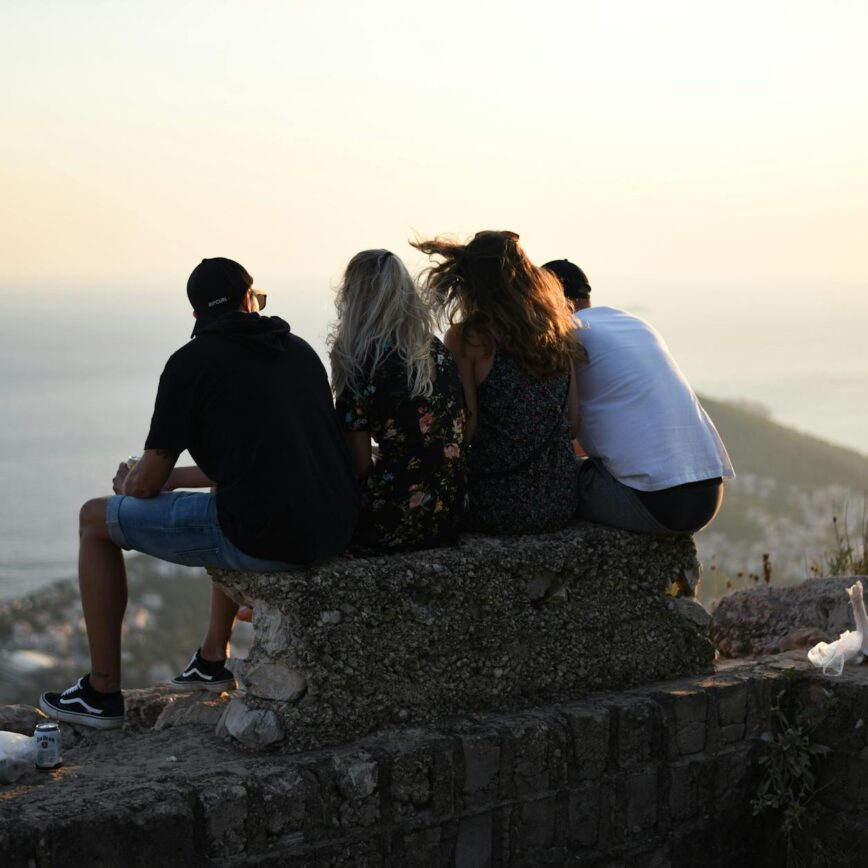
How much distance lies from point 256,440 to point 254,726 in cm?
94

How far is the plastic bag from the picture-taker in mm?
3975

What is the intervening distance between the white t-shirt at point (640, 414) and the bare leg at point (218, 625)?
1.50m

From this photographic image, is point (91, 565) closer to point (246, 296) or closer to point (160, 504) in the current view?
point (160, 504)

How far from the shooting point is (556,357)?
475 centimetres

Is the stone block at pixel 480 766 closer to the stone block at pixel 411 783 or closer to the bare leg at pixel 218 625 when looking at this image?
the stone block at pixel 411 783

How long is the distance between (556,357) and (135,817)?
2.15 m

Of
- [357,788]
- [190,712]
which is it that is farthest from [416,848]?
[190,712]

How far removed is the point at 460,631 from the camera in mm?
4574

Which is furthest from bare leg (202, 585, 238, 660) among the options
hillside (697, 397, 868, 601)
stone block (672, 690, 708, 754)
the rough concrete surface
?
hillside (697, 397, 868, 601)

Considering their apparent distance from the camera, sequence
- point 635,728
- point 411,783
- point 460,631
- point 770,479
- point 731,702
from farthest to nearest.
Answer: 1. point 770,479
2. point 731,702
3. point 635,728
4. point 460,631
5. point 411,783

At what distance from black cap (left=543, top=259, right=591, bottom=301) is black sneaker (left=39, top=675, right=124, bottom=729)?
2.38 meters

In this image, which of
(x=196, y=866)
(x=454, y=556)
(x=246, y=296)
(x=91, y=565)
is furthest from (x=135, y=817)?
(x=246, y=296)

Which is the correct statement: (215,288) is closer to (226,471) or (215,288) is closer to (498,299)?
(226,471)

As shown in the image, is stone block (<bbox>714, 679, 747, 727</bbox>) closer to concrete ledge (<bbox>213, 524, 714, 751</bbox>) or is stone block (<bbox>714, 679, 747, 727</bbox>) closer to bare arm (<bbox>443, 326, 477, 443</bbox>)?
concrete ledge (<bbox>213, 524, 714, 751</bbox>)
